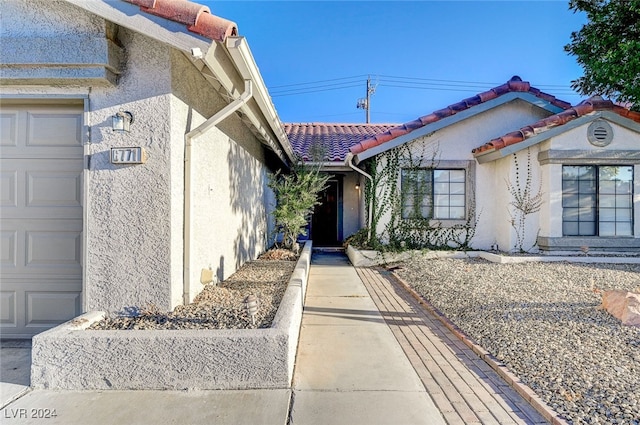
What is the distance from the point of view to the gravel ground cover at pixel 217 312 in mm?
3781

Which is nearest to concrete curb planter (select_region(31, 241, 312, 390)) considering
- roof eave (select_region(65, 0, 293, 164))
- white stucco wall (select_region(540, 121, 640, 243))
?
roof eave (select_region(65, 0, 293, 164))

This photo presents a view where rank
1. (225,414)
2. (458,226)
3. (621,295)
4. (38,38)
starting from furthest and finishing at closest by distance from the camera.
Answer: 1. (458,226)
2. (621,295)
3. (38,38)
4. (225,414)

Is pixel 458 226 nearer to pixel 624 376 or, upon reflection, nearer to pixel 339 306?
pixel 339 306

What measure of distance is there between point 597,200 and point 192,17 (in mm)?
10632

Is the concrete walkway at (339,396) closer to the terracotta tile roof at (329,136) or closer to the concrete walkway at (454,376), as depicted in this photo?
the concrete walkway at (454,376)

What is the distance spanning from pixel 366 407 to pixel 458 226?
828 cm

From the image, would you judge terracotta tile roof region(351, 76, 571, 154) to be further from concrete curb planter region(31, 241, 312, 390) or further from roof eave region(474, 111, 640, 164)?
concrete curb planter region(31, 241, 312, 390)

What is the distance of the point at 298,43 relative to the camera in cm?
1803

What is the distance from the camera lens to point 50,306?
172 inches

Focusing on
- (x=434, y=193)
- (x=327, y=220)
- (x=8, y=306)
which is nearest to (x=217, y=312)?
(x=8, y=306)

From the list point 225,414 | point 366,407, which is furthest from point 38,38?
point 366,407

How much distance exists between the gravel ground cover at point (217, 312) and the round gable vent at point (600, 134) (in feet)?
29.4

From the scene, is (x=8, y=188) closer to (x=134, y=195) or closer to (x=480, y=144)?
(x=134, y=195)

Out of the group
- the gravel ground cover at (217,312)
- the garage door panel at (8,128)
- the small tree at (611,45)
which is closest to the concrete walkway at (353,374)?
the gravel ground cover at (217,312)
